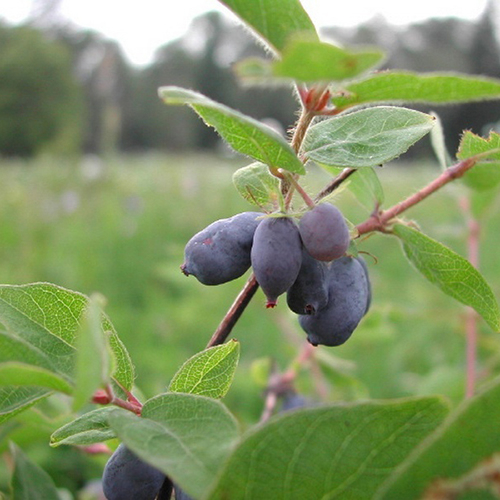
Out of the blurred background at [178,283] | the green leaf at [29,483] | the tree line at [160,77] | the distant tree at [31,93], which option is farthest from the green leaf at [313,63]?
the distant tree at [31,93]

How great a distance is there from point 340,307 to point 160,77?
4932 centimetres

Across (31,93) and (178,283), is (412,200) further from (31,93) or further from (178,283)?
(31,93)

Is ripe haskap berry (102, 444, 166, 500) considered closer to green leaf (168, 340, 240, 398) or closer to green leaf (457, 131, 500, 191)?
green leaf (168, 340, 240, 398)

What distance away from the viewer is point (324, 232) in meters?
0.62

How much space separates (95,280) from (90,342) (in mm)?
4123

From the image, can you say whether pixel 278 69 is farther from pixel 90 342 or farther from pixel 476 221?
pixel 476 221

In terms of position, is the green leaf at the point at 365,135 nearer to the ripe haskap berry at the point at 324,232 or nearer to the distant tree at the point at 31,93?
the ripe haskap berry at the point at 324,232

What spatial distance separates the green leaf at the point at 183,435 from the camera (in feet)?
1.55

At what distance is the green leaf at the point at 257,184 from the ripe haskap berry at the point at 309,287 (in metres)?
0.08

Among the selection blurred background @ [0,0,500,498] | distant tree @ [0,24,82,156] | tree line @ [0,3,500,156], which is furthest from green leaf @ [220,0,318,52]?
distant tree @ [0,24,82,156]

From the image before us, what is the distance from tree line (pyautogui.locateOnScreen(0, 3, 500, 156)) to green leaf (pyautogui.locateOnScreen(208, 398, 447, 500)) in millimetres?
23648

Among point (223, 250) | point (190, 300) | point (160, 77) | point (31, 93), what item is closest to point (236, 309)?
point (223, 250)

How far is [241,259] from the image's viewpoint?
0.71 meters

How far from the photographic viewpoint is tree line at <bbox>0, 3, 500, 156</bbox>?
28.4 metres
